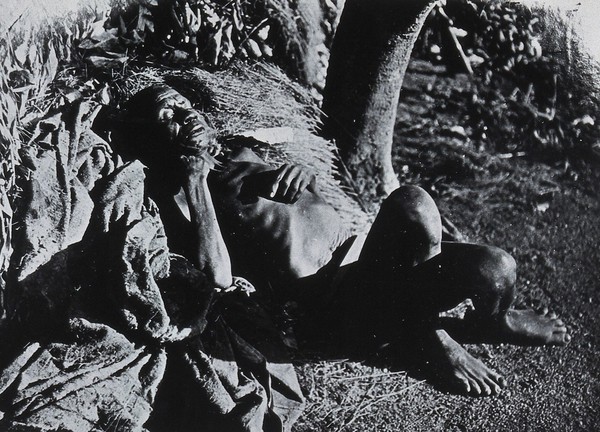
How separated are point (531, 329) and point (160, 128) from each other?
141cm

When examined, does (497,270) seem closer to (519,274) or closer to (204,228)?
(519,274)

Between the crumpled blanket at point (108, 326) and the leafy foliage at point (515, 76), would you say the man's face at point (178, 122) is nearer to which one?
the crumpled blanket at point (108, 326)

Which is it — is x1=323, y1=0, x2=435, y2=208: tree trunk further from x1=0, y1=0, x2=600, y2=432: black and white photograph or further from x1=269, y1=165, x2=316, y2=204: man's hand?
x1=269, y1=165, x2=316, y2=204: man's hand

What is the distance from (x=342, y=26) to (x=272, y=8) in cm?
31

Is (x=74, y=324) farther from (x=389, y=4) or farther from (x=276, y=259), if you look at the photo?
(x=389, y=4)

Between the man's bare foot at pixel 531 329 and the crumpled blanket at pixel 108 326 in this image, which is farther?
the man's bare foot at pixel 531 329

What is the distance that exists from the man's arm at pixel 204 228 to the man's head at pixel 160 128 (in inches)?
2.3

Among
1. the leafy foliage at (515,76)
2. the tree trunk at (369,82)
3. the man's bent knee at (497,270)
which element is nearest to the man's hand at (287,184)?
the tree trunk at (369,82)

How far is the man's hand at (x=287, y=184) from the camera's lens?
2507 mm

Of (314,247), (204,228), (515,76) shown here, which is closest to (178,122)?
(204,228)

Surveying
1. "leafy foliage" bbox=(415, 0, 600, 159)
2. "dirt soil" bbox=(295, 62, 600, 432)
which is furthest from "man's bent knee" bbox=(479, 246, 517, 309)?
"leafy foliage" bbox=(415, 0, 600, 159)

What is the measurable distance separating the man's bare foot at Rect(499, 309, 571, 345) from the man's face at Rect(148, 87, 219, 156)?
1163 mm

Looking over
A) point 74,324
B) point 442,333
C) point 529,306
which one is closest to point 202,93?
point 74,324

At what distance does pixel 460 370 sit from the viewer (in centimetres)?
241
